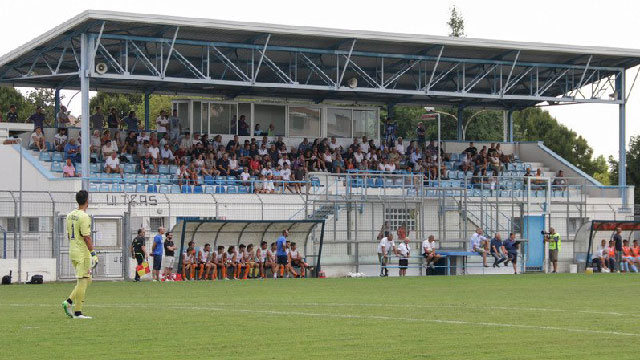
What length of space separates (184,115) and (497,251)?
49.6 ft

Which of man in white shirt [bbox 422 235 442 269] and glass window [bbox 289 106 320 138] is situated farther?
glass window [bbox 289 106 320 138]

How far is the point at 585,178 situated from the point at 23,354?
40193 millimetres

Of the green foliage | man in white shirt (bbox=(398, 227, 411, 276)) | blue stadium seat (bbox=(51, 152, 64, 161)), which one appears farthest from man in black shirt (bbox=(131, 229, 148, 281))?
the green foliage

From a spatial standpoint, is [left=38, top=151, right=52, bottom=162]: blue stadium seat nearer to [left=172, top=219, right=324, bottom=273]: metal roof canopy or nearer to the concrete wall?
[left=172, top=219, right=324, bottom=273]: metal roof canopy

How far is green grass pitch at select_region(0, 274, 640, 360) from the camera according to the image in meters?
12.2

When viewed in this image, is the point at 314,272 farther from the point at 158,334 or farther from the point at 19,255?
the point at 158,334

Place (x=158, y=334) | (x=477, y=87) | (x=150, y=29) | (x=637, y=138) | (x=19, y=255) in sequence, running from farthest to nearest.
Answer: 1. (x=637, y=138)
2. (x=477, y=87)
3. (x=150, y=29)
4. (x=19, y=255)
5. (x=158, y=334)

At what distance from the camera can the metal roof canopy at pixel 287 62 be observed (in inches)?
1569

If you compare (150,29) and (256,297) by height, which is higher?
(150,29)

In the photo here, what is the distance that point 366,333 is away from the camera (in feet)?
46.0

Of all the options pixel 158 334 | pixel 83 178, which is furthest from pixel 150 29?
pixel 158 334

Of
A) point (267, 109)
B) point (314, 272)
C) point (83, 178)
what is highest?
point (267, 109)

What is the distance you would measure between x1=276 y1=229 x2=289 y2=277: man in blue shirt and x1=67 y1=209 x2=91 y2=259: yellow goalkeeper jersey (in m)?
18.3

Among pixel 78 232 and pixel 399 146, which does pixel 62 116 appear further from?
pixel 78 232
